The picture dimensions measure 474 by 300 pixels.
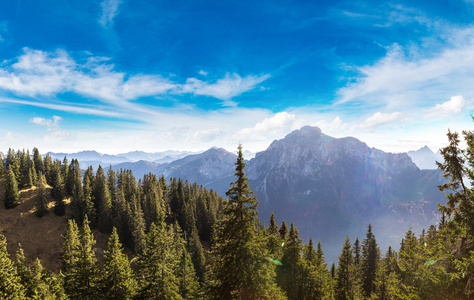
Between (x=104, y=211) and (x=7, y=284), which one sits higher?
(x=7, y=284)

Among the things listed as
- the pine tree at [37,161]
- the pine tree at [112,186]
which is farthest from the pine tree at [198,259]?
the pine tree at [37,161]

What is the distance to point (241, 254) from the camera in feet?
56.7

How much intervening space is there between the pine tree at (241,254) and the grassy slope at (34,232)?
66620 millimetres

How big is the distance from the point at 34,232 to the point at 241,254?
272 ft

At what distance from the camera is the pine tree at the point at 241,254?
16938 millimetres

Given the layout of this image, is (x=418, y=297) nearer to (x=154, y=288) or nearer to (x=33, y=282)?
(x=154, y=288)

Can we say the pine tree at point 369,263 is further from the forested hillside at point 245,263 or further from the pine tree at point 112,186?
the pine tree at point 112,186

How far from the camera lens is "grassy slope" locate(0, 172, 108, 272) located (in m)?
62.4

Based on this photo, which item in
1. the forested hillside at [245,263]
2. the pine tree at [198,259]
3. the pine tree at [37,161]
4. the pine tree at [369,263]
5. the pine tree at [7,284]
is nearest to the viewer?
the forested hillside at [245,263]

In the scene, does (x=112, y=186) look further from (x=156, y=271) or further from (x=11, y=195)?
(x=156, y=271)

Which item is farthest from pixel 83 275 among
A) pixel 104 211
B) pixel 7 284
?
pixel 104 211

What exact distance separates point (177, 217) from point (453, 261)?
86.7 meters

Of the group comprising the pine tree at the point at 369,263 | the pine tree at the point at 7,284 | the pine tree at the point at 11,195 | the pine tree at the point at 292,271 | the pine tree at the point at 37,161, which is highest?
the pine tree at the point at 37,161

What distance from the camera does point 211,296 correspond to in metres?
18.8
